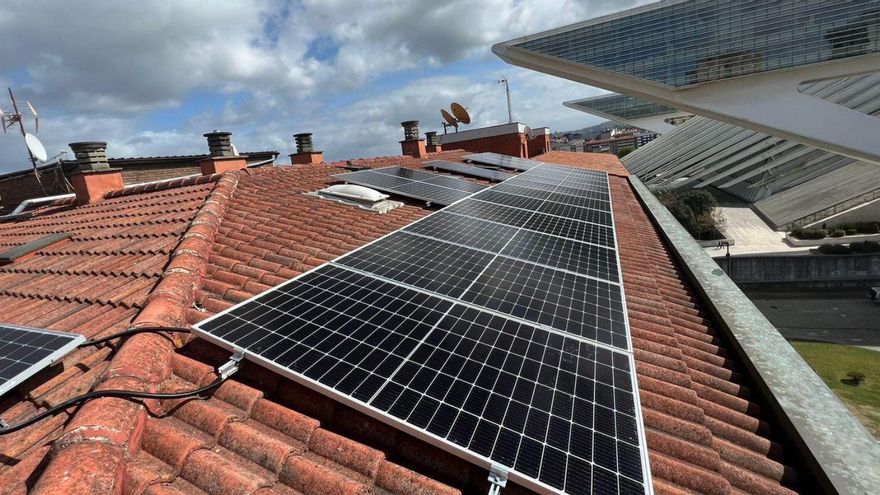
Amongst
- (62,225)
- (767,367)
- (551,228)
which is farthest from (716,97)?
(62,225)

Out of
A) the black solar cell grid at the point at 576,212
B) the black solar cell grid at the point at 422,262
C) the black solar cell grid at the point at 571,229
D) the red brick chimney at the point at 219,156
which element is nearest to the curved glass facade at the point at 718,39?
the black solar cell grid at the point at 576,212

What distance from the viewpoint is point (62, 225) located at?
9.28 m

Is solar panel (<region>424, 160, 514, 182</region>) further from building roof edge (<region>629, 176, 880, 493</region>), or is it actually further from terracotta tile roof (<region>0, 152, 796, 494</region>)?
building roof edge (<region>629, 176, 880, 493</region>)

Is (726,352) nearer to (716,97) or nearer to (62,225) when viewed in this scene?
(62,225)

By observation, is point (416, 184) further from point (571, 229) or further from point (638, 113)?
point (638, 113)

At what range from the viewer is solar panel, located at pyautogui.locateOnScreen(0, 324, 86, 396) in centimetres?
315

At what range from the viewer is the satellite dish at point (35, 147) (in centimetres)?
1346

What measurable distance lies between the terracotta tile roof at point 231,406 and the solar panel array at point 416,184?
3209mm

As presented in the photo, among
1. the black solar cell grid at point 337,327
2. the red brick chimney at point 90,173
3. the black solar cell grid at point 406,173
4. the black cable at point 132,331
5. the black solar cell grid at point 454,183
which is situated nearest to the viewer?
the black solar cell grid at point 337,327

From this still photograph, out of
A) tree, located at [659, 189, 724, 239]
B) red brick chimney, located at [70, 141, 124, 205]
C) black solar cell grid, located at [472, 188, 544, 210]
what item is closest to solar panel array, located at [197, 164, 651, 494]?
black solar cell grid, located at [472, 188, 544, 210]

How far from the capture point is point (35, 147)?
13641mm

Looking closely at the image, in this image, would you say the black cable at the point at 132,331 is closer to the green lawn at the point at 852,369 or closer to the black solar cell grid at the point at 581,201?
the black solar cell grid at the point at 581,201

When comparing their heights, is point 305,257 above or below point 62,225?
below

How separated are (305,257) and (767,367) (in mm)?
5901
